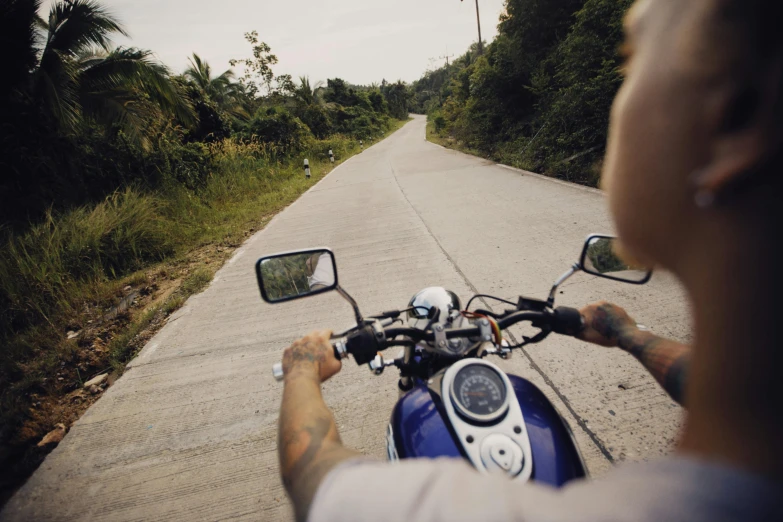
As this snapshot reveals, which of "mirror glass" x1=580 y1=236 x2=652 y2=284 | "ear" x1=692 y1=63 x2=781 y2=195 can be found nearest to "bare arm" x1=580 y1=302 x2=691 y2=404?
"mirror glass" x1=580 y1=236 x2=652 y2=284

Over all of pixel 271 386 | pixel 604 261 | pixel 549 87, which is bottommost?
Answer: pixel 271 386

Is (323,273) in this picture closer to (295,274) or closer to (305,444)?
(295,274)

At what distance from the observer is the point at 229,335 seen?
3.20 meters

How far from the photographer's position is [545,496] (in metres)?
0.46

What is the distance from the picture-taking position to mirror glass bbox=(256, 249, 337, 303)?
4.42ft

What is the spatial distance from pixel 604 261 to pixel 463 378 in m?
0.74

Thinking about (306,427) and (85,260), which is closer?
(306,427)

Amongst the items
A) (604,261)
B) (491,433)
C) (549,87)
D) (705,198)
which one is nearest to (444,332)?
(491,433)

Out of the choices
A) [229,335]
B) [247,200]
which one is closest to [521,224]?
[229,335]

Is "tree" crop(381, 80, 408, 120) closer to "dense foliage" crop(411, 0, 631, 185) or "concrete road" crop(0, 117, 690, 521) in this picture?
"dense foliage" crop(411, 0, 631, 185)

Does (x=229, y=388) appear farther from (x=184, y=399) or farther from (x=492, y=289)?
(x=492, y=289)

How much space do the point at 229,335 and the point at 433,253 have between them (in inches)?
92.6

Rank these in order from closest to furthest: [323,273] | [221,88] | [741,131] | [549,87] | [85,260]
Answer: [741,131], [323,273], [85,260], [549,87], [221,88]

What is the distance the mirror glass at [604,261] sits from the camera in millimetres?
1303
